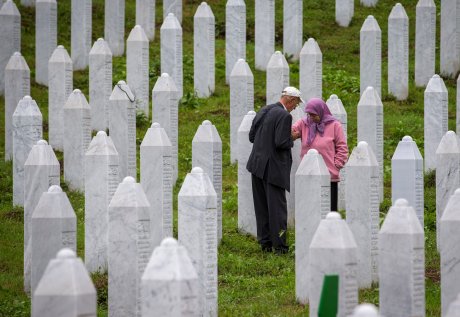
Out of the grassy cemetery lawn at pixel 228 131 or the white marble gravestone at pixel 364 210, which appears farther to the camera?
the white marble gravestone at pixel 364 210

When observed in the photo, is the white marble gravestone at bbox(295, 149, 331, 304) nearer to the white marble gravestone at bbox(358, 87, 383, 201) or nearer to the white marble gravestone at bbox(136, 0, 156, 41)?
the white marble gravestone at bbox(358, 87, 383, 201)

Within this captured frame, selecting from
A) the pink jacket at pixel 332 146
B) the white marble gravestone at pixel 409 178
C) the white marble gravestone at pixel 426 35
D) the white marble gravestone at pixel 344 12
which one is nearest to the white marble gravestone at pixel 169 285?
the white marble gravestone at pixel 409 178

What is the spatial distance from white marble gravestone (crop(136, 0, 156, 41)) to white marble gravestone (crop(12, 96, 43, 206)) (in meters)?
6.68

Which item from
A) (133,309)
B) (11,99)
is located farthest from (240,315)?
(11,99)

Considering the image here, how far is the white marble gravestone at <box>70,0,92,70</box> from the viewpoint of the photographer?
60.2ft

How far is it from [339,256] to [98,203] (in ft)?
10.9

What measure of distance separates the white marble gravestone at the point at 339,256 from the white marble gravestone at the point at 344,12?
13137 millimetres

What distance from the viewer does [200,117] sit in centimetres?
1653

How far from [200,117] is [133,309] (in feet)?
26.3

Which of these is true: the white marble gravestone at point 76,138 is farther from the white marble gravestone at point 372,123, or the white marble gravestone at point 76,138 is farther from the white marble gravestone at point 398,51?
the white marble gravestone at point 398,51

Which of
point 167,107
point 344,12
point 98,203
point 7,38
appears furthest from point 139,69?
point 98,203

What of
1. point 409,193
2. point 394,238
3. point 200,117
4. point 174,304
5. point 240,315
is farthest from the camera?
point 200,117

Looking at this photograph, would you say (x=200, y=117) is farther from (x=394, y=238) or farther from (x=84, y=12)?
(x=394, y=238)

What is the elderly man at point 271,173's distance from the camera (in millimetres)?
11930
